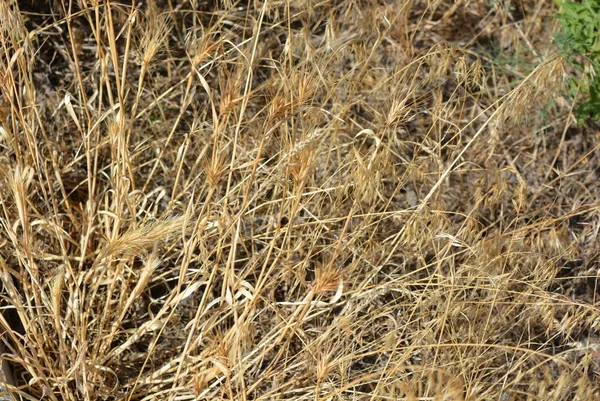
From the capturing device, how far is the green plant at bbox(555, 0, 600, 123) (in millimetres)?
2447

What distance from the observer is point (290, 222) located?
1.63m

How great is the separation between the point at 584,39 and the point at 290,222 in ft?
4.50

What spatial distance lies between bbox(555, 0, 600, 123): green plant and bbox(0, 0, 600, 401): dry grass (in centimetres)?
13

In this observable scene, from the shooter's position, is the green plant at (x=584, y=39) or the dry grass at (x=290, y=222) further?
the green plant at (x=584, y=39)

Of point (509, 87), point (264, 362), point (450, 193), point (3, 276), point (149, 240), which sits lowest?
point (264, 362)

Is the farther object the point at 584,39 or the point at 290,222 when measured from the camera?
the point at 584,39

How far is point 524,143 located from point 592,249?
18.2 inches

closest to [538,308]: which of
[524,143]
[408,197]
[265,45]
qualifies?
[408,197]

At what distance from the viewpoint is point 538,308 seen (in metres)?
2.01

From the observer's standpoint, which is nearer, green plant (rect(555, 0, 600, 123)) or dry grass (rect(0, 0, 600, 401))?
dry grass (rect(0, 0, 600, 401))

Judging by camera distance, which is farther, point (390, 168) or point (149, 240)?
point (390, 168)

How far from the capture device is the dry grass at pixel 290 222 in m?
1.68

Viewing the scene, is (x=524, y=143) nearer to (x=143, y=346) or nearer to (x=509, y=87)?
(x=509, y=87)

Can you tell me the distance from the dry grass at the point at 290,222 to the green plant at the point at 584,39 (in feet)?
0.43
